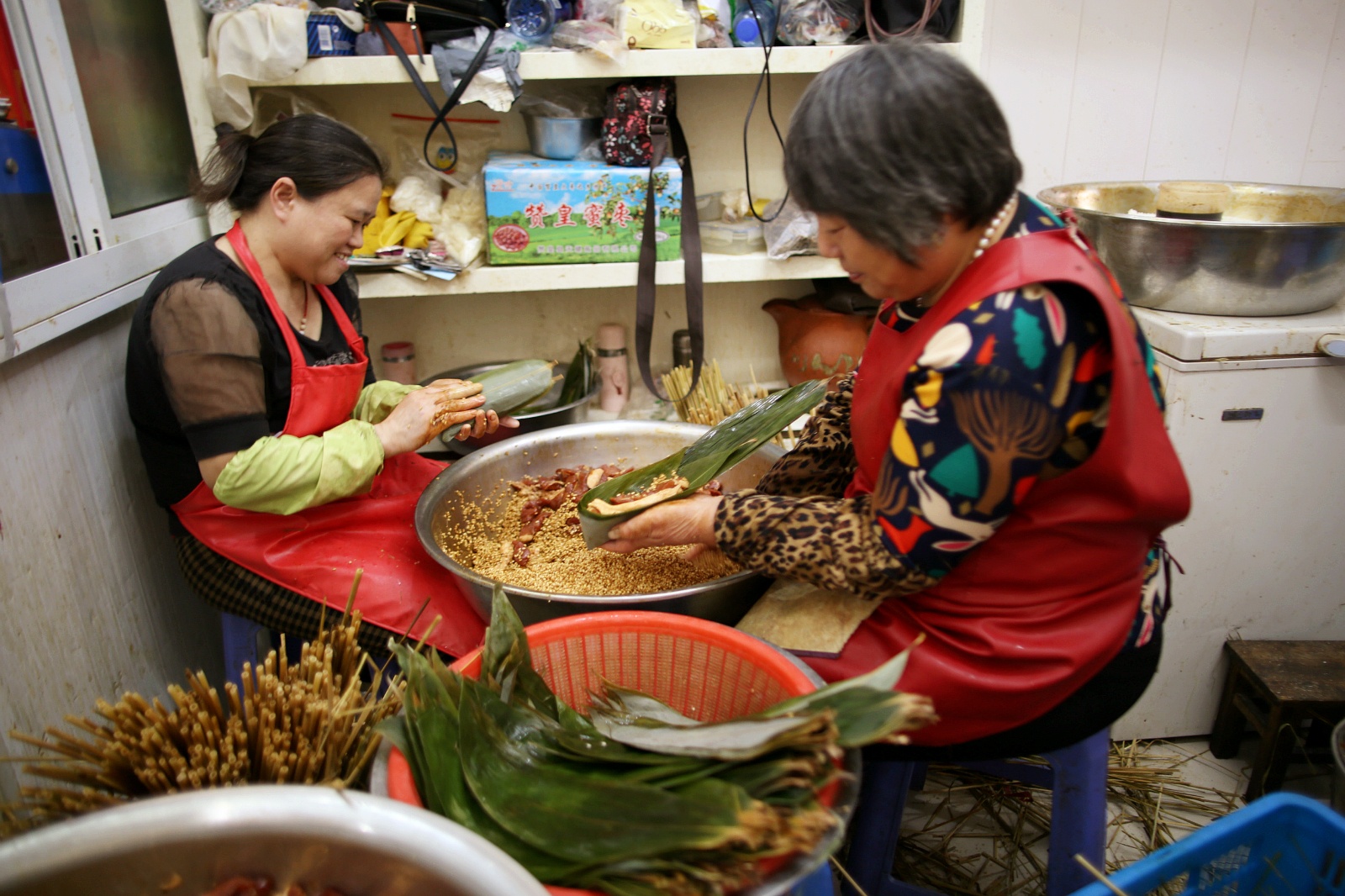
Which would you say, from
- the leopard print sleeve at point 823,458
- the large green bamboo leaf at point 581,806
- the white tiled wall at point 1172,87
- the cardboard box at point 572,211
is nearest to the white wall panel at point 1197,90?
the white tiled wall at point 1172,87

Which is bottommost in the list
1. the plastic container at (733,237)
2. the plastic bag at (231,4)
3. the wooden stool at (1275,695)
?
the wooden stool at (1275,695)

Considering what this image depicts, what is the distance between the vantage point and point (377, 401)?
212 centimetres

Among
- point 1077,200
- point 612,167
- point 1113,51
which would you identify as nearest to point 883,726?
point 612,167

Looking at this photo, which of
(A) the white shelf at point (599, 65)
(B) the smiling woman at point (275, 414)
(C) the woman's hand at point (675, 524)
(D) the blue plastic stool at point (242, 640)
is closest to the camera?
(C) the woman's hand at point (675, 524)

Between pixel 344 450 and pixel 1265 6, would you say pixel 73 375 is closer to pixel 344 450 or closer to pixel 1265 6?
pixel 344 450

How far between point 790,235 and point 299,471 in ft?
5.11

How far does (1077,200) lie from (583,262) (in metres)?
1.59

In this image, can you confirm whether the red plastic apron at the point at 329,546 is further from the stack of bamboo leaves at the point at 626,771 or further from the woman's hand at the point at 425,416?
the stack of bamboo leaves at the point at 626,771

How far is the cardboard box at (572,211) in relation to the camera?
2.38m

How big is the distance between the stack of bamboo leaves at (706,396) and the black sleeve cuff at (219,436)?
4.27 feet

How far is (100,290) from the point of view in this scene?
1.81 m

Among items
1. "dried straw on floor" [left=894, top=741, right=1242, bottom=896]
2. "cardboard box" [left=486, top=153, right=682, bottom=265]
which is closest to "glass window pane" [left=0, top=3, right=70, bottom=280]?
"cardboard box" [left=486, top=153, right=682, bottom=265]

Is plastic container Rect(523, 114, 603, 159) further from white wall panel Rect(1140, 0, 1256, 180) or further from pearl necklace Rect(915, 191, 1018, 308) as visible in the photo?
white wall panel Rect(1140, 0, 1256, 180)

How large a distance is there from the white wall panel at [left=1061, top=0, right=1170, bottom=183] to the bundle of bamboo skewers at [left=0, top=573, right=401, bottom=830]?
9.70 feet
